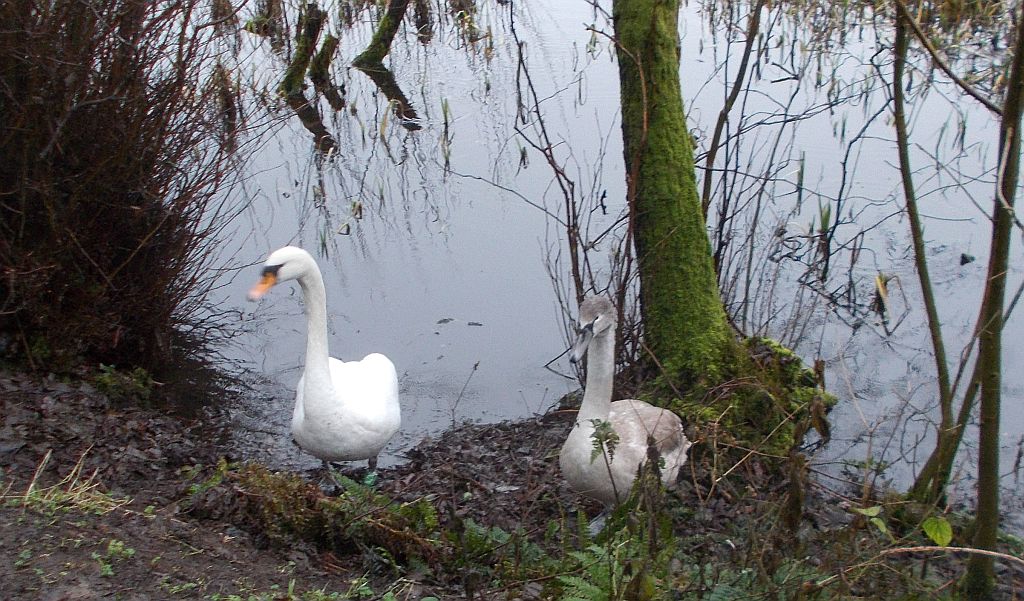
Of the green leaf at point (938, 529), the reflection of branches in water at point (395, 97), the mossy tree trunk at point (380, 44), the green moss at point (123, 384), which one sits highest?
the mossy tree trunk at point (380, 44)

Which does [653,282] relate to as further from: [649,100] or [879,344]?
[879,344]

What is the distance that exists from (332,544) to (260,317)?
3.54 meters

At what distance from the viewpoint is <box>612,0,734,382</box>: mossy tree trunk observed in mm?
5434

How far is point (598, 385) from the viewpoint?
14.7ft

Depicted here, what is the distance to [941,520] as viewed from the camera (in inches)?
129

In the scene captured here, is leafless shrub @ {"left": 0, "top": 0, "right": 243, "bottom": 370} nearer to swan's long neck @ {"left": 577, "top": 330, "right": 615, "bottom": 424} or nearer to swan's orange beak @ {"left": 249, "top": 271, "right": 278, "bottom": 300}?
swan's orange beak @ {"left": 249, "top": 271, "right": 278, "bottom": 300}

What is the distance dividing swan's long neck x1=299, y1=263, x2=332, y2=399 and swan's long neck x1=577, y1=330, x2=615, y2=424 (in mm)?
1411

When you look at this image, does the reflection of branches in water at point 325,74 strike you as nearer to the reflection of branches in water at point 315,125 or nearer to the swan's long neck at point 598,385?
the reflection of branches in water at point 315,125

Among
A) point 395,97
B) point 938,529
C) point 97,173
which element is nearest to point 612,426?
point 938,529

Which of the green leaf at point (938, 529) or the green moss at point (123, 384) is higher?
the green moss at point (123, 384)

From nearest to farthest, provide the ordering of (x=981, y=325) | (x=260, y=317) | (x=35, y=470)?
1. (x=981, y=325)
2. (x=35, y=470)
3. (x=260, y=317)

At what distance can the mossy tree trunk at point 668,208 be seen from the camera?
543cm

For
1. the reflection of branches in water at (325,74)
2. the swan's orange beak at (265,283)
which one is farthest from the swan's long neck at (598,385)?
the reflection of branches in water at (325,74)

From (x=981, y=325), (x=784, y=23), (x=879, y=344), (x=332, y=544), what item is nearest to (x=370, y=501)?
(x=332, y=544)
